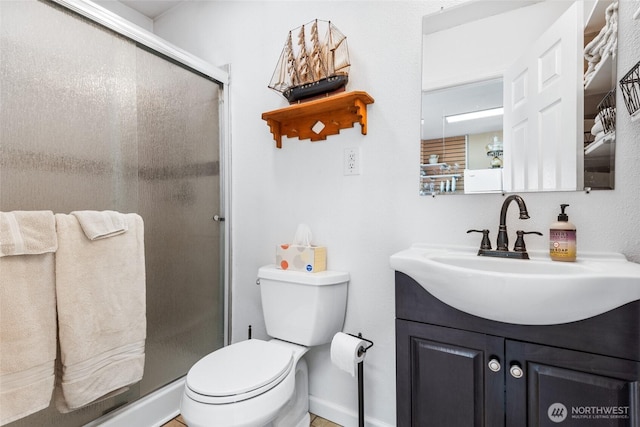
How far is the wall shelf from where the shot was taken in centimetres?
136

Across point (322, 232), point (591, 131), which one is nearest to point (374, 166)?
point (322, 232)

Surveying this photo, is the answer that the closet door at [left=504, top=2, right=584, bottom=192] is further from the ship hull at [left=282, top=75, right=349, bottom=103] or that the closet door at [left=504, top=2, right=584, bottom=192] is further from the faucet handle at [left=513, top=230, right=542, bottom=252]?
the ship hull at [left=282, top=75, right=349, bottom=103]

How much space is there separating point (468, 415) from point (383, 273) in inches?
23.0

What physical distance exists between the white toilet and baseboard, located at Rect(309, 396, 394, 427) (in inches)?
3.4

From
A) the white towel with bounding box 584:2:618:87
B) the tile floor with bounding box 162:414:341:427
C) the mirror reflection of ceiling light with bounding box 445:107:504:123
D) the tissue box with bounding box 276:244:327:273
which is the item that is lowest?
the tile floor with bounding box 162:414:341:427

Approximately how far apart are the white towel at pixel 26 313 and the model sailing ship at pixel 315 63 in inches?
43.9

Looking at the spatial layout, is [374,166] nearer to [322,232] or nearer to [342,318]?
[322,232]

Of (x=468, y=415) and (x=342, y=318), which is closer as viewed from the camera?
(x=468, y=415)

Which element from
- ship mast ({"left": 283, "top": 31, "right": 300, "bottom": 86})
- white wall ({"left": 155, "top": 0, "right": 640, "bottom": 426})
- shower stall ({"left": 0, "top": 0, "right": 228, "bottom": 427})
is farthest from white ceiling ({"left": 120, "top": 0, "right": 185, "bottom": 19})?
ship mast ({"left": 283, "top": 31, "right": 300, "bottom": 86})

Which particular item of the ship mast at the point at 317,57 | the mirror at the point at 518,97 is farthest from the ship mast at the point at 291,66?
the mirror at the point at 518,97

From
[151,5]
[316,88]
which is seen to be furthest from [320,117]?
[151,5]

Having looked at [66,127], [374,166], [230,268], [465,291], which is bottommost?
[230,268]

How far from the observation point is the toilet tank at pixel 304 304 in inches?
53.1

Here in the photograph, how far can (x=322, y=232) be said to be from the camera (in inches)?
60.9
